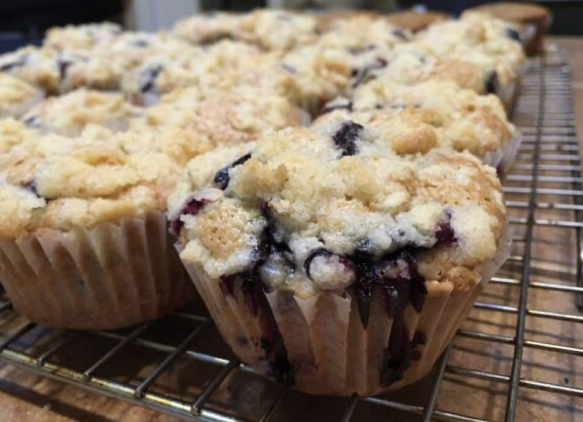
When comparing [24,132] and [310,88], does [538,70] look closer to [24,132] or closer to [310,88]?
[310,88]

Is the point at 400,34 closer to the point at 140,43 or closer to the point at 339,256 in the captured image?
the point at 140,43

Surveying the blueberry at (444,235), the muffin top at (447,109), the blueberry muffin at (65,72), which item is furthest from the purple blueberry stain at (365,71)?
the blueberry at (444,235)

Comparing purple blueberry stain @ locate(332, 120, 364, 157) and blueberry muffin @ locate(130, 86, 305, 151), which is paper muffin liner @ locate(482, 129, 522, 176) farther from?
blueberry muffin @ locate(130, 86, 305, 151)

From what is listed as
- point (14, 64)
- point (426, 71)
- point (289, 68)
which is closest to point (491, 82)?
point (426, 71)

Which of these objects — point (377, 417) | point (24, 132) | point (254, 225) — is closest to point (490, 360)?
point (377, 417)

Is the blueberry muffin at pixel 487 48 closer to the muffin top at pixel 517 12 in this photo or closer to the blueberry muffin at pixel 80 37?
the muffin top at pixel 517 12
